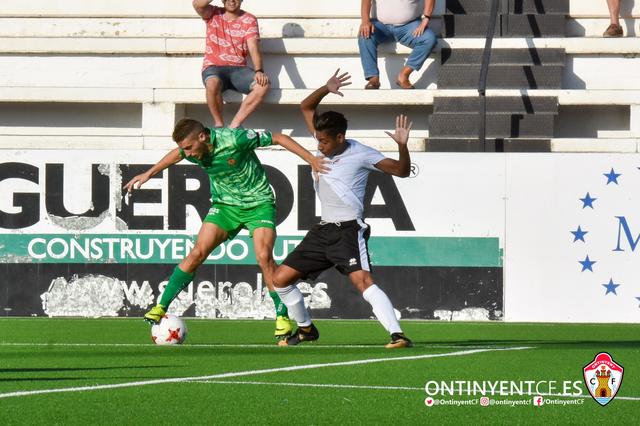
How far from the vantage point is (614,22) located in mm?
16828

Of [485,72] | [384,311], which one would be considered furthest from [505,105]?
[384,311]

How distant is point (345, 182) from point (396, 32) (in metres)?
7.04

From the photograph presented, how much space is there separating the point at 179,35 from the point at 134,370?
10.6m

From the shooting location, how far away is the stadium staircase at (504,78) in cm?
1591

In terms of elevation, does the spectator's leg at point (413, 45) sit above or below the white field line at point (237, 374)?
above

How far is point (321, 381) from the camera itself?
22.9ft

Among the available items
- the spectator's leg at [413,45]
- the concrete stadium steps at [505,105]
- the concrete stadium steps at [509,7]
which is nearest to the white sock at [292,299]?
→ the concrete stadium steps at [505,105]

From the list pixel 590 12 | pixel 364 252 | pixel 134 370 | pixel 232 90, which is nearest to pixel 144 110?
pixel 232 90

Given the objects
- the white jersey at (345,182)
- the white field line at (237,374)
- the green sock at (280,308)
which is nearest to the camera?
the white field line at (237,374)

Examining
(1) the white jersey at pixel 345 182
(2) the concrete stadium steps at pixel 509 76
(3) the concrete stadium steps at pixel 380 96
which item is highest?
(2) the concrete stadium steps at pixel 509 76

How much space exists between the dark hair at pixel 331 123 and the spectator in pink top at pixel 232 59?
6500 mm

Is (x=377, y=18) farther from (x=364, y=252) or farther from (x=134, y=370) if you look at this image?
(x=134, y=370)

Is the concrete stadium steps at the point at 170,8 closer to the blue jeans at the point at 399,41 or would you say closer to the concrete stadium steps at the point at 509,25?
the concrete stadium steps at the point at 509,25

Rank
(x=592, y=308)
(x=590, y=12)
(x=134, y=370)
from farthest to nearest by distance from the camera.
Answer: (x=590, y=12), (x=592, y=308), (x=134, y=370)
